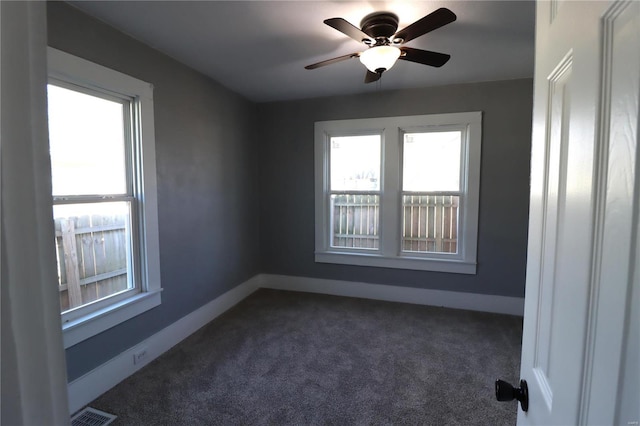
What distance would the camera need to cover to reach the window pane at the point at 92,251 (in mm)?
1954

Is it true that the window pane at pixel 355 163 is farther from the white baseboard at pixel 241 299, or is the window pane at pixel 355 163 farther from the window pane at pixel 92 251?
the window pane at pixel 92 251

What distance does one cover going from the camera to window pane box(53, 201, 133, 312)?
76.9 inches

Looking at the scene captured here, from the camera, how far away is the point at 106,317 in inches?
83.4

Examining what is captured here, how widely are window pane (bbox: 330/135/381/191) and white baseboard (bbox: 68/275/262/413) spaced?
6.04 feet

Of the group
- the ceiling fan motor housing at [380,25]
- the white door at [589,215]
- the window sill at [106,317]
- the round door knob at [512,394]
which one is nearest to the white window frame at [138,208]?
the window sill at [106,317]

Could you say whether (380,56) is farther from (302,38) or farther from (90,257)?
(90,257)

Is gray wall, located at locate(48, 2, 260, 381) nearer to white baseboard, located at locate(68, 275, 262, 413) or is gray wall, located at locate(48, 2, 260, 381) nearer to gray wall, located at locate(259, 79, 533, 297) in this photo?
white baseboard, located at locate(68, 275, 262, 413)

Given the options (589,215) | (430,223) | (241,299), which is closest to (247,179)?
(241,299)

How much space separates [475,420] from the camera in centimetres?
185

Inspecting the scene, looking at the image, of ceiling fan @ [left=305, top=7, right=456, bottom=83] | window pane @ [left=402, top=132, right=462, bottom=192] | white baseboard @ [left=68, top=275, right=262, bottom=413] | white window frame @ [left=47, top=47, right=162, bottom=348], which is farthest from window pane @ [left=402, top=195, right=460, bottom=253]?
white window frame @ [left=47, top=47, right=162, bottom=348]

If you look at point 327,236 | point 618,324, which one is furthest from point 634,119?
point 327,236

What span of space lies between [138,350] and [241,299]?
1.46m

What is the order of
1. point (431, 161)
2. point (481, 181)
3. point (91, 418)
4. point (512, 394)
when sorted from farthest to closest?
point (431, 161), point (481, 181), point (91, 418), point (512, 394)

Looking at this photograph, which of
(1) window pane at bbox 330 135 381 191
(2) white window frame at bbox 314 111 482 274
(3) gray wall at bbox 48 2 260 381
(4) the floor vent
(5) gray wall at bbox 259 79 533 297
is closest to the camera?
(4) the floor vent
